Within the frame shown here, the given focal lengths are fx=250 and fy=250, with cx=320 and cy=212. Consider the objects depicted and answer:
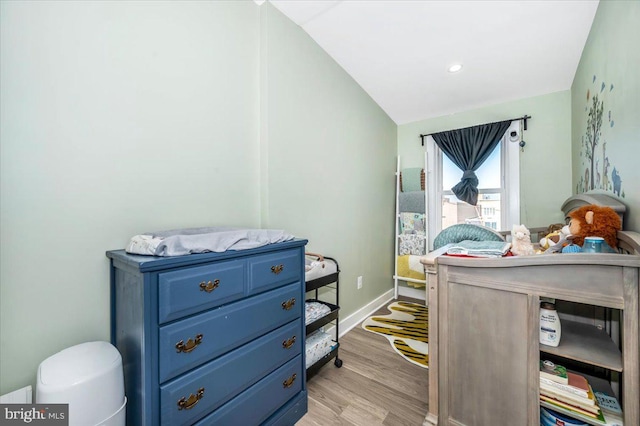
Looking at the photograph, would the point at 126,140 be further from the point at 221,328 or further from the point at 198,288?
the point at 221,328

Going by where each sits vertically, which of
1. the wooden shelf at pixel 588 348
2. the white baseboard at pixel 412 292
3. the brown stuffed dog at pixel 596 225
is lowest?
the white baseboard at pixel 412 292

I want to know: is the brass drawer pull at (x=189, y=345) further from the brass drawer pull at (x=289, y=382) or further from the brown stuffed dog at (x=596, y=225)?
the brown stuffed dog at (x=596, y=225)

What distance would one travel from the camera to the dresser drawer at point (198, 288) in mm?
906

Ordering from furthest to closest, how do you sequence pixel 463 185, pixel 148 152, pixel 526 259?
1. pixel 463 185
2. pixel 148 152
3. pixel 526 259

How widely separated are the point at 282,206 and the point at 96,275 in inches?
42.9

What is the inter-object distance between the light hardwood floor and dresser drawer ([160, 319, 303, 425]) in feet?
1.50

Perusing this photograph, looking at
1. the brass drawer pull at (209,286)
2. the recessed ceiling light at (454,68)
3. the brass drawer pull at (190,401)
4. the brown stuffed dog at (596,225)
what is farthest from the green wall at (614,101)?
the brass drawer pull at (190,401)

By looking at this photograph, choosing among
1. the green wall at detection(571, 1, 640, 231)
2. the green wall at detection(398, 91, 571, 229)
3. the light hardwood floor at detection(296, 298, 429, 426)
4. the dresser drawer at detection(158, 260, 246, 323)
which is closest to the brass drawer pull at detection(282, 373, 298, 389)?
the light hardwood floor at detection(296, 298, 429, 426)

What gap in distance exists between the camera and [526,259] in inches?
41.5

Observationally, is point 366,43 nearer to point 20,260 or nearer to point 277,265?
point 277,265

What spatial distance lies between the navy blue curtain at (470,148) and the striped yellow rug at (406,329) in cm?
158

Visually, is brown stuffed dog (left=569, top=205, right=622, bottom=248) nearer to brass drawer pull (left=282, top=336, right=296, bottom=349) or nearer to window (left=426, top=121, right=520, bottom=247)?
brass drawer pull (left=282, top=336, right=296, bottom=349)

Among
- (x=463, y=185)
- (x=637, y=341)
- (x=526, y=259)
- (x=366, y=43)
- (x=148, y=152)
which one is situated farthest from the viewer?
(x=463, y=185)

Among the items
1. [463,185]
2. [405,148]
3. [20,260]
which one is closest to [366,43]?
[405,148]
